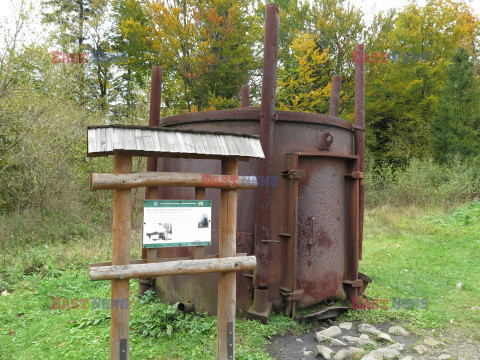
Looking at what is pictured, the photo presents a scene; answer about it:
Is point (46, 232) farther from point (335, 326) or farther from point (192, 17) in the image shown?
point (192, 17)

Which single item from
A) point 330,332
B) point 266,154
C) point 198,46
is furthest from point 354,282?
point 198,46

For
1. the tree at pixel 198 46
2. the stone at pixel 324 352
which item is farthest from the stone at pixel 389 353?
the tree at pixel 198 46

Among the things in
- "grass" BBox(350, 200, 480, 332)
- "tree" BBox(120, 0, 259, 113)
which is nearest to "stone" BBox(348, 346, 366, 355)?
"grass" BBox(350, 200, 480, 332)

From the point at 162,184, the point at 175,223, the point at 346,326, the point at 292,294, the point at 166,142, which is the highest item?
the point at 166,142

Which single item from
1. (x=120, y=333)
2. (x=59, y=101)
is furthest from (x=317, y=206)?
(x=59, y=101)

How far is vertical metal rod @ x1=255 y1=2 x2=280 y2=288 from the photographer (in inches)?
174

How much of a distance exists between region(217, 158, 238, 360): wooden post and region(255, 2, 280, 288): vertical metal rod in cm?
112

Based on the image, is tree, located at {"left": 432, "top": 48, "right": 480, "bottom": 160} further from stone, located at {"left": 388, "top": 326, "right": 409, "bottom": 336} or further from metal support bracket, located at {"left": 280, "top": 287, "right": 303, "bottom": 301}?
metal support bracket, located at {"left": 280, "top": 287, "right": 303, "bottom": 301}

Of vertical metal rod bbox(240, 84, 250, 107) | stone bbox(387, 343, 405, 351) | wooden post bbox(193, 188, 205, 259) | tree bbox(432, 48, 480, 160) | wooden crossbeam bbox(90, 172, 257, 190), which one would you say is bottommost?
stone bbox(387, 343, 405, 351)

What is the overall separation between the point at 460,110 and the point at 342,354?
58.5ft

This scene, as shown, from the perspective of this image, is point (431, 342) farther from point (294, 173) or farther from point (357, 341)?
point (294, 173)

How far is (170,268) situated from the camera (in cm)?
302

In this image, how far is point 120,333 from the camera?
2916 mm

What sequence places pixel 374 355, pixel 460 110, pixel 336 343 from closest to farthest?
pixel 374 355, pixel 336 343, pixel 460 110
